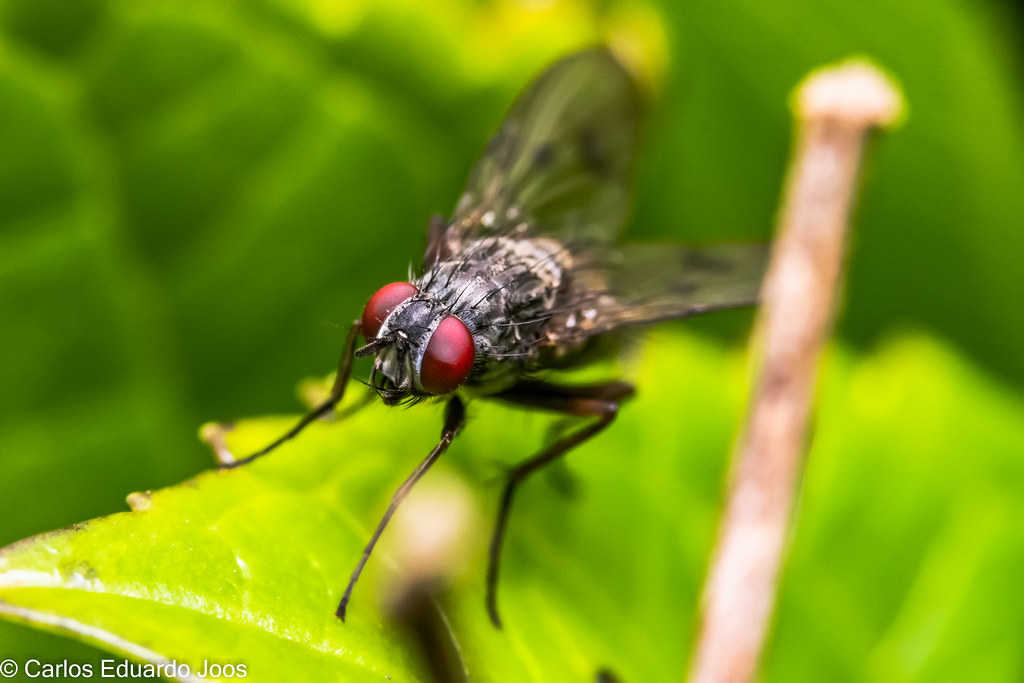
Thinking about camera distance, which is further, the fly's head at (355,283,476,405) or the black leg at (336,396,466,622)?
the fly's head at (355,283,476,405)

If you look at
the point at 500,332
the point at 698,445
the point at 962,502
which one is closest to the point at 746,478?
the point at 698,445

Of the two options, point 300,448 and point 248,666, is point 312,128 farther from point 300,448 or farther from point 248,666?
point 248,666

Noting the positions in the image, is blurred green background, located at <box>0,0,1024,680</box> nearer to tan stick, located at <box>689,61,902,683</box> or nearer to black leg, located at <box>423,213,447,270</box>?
black leg, located at <box>423,213,447,270</box>

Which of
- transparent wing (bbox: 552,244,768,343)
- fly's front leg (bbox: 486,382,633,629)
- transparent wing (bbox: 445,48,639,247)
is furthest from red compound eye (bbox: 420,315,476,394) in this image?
transparent wing (bbox: 445,48,639,247)

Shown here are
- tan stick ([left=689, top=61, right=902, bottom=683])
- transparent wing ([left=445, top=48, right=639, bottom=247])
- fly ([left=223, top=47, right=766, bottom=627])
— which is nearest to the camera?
tan stick ([left=689, top=61, right=902, bottom=683])

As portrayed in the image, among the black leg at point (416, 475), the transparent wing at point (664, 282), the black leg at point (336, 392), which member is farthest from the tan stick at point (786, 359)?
the black leg at point (336, 392)
